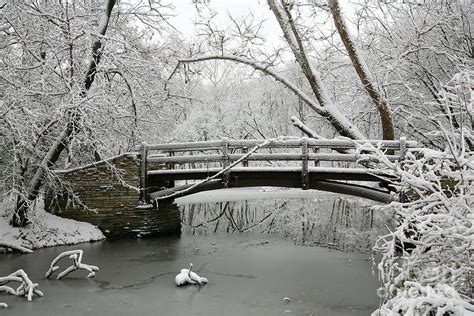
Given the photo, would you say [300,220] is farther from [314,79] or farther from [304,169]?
[314,79]

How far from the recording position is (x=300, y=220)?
1652 centimetres

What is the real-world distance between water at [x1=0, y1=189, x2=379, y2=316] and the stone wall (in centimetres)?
64

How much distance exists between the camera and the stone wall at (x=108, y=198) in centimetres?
1367

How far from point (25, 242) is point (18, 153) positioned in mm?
2335

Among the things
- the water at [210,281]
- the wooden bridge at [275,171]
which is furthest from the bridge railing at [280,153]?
the water at [210,281]

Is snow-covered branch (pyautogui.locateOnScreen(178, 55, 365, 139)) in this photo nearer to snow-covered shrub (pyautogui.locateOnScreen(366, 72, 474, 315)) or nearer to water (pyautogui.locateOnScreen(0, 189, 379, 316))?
water (pyautogui.locateOnScreen(0, 189, 379, 316))

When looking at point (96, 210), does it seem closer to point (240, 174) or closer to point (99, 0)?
point (240, 174)

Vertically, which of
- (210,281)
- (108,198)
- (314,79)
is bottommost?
(210,281)

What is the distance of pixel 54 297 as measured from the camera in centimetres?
803

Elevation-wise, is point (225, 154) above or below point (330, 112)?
below

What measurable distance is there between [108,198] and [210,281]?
561 cm

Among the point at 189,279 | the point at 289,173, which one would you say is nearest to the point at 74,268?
the point at 189,279

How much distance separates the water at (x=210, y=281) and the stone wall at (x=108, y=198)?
64 cm

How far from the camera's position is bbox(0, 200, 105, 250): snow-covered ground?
1204 centimetres
